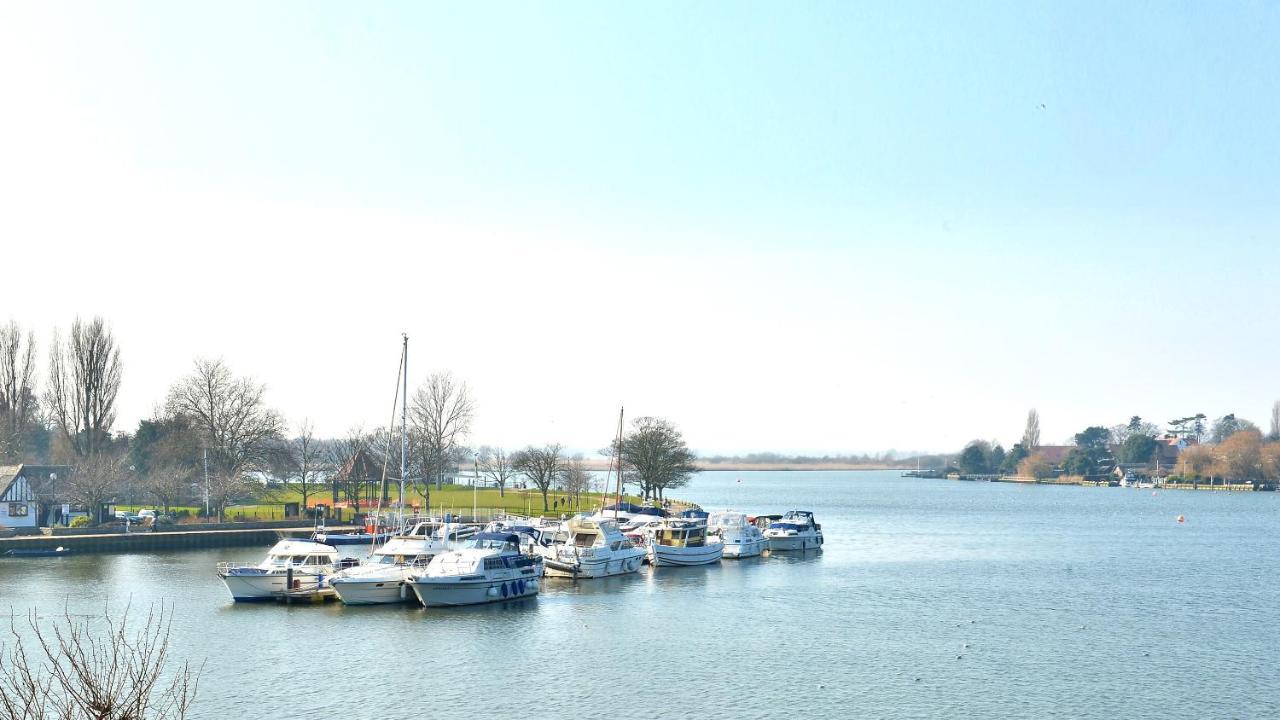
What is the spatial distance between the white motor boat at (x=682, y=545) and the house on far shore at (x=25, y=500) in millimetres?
48056

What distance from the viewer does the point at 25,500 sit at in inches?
3396

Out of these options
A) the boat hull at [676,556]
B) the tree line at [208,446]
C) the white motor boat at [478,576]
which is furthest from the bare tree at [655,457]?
the white motor boat at [478,576]

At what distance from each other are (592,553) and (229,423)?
5207cm

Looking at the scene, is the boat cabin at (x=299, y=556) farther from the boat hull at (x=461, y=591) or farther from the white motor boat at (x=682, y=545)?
the white motor boat at (x=682, y=545)

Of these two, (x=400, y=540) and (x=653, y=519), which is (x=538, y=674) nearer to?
(x=400, y=540)

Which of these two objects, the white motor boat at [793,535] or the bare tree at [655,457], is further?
the bare tree at [655,457]

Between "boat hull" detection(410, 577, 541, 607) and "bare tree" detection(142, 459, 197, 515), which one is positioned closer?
"boat hull" detection(410, 577, 541, 607)

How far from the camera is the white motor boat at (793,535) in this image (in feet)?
283

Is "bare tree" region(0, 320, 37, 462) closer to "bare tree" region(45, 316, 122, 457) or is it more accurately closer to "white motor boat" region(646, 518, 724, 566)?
"bare tree" region(45, 316, 122, 457)

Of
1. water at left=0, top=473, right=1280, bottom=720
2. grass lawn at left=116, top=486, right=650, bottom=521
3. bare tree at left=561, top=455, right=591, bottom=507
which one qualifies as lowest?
water at left=0, top=473, right=1280, bottom=720

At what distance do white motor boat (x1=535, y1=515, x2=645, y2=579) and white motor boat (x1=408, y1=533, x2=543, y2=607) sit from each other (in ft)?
24.4

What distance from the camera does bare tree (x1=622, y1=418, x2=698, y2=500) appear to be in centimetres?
12625

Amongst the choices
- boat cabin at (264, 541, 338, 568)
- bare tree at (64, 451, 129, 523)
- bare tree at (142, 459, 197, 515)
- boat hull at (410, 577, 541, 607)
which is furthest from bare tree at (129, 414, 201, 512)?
boat hull at (410, 577, 541, 607)

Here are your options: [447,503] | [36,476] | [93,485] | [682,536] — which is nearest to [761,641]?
[682,536]
